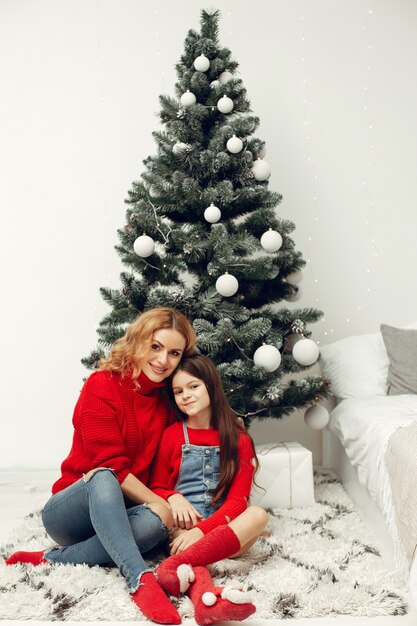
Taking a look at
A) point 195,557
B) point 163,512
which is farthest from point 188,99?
point 195,557

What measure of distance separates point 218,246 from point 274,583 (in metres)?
1.20

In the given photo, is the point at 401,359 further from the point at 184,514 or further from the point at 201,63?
the point at 201,63

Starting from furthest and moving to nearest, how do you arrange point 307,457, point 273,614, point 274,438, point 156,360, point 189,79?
point 274,438
point 189,79
point 307,457
point 156,360
point 273,614

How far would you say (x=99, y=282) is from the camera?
3039 mm

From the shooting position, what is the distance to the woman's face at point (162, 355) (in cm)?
192

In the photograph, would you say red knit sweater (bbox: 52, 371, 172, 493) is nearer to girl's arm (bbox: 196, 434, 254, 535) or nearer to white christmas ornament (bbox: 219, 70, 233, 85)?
girl's arm (bbox: 196, 434, 254, 535)

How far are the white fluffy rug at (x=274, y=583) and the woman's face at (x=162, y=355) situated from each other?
561 mm

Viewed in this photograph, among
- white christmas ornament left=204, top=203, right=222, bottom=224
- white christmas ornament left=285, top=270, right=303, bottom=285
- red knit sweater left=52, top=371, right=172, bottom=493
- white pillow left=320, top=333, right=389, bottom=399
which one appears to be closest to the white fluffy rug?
red knit sweater left=52, top=371, right=172, bottom=493

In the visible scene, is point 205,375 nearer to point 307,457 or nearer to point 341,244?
point 307,457

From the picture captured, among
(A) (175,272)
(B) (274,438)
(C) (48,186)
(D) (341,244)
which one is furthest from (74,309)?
(D) (341,244)

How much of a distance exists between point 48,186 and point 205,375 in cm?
160

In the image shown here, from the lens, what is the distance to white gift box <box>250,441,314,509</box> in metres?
2.32

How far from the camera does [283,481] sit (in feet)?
7.64

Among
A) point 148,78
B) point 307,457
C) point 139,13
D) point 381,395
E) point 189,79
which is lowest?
point 307,457
